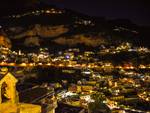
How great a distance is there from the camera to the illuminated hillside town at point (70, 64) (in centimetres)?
1683

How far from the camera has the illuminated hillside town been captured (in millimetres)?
16828

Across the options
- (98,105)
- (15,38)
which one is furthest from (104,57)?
(98,105)

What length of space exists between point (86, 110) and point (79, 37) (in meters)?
45.8

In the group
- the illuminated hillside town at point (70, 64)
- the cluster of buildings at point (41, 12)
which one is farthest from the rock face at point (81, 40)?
the cluster of buildings at point (41, 12)

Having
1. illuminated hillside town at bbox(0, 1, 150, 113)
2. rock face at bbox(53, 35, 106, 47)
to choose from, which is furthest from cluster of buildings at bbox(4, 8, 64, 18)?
rock face at bbox(53, 35, 106, 47)

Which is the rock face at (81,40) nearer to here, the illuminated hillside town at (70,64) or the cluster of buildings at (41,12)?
the illuminated hillside town at (70,64)

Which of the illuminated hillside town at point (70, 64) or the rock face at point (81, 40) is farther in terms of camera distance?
the rock face at point (81, 40)

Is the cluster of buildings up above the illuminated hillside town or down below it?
above

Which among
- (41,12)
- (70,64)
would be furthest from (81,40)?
(70,64)

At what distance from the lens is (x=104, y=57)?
2099 inches

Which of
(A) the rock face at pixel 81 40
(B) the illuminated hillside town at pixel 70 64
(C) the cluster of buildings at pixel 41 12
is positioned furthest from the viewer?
(C) the cluster of buildings at pixel 41 12

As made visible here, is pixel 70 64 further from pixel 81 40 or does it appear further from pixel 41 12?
pixel 41 12

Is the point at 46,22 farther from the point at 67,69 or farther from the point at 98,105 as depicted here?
the point at 98,105

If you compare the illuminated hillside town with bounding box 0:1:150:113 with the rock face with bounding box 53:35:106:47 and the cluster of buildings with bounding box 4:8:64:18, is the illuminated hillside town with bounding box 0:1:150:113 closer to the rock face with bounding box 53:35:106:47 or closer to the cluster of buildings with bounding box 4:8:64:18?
the rock face with bounding box 53:35:106:47
